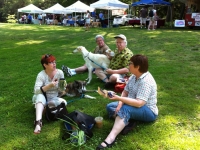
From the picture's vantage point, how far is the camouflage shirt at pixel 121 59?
4.75 meters

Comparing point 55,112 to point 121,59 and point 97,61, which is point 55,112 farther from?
point 97,61

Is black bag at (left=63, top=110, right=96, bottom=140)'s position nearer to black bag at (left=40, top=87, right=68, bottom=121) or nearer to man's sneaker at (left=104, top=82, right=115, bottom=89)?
black bag at (left=40, top=87, right=68, bottom=121)

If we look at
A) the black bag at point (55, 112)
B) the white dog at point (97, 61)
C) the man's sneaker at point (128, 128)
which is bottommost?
the man's sneaker at point (128, 128)

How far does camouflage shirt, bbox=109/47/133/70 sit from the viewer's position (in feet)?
15.6

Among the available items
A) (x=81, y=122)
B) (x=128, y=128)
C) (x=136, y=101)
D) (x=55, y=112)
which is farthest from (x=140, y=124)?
(x=55, y=112)

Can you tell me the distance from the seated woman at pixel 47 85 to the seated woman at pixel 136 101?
1.11m

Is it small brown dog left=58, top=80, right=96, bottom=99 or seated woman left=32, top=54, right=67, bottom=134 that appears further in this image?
small brown dog left=58, top=80, right=96, bottom=99

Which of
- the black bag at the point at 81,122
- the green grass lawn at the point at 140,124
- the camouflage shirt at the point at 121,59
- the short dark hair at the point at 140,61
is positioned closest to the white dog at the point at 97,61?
the camouflage shirt at the point at 121,59

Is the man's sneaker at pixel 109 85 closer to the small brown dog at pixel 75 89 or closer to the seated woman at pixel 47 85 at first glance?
the small brown dog at pixel 75 89

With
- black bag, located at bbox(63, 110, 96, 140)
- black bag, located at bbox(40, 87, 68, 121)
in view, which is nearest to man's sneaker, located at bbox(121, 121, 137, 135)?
black bag, located at bbox(63, 110, 96, 140)

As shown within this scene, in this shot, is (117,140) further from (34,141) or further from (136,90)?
(34,141)

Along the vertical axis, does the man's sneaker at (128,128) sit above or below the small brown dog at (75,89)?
below

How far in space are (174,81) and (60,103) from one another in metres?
2.89

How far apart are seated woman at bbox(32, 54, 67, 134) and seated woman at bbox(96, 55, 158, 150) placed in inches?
43.6
